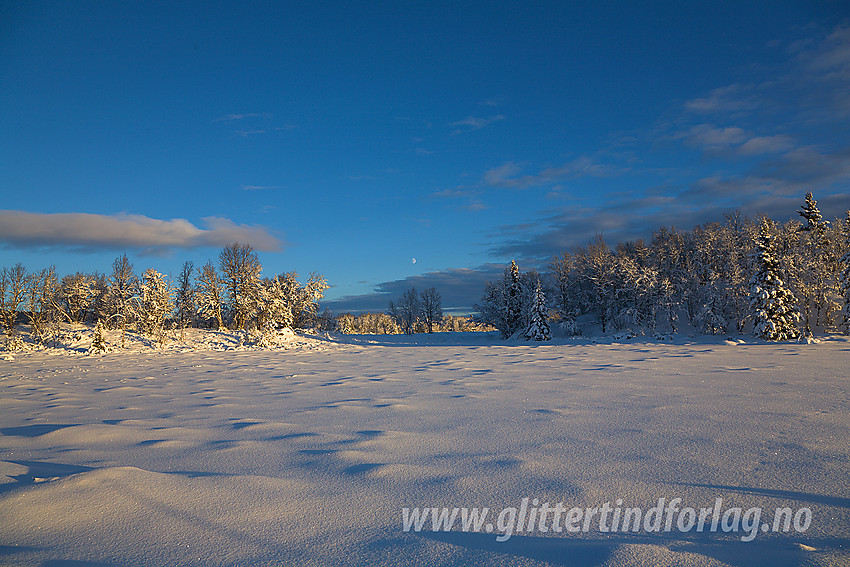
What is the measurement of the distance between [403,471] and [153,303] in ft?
87.1

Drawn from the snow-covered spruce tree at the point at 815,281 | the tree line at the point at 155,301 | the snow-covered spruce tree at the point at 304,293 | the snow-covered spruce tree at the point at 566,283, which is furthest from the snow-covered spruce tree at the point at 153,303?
the snow-covered spruce tree at the point at 815,281

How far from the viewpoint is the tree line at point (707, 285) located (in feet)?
78.8

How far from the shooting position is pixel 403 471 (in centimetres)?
299

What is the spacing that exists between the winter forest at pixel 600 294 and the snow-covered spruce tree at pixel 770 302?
67mm

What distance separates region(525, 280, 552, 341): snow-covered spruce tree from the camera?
1379 inches

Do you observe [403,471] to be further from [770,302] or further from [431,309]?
[431,309]

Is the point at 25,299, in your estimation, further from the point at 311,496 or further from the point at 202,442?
the point at 311,496

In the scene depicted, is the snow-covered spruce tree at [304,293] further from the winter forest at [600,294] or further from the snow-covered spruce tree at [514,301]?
the snow-covered spruce tree at [514,301]

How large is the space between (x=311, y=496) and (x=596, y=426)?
10.2 feet

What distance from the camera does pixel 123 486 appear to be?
2.58 m

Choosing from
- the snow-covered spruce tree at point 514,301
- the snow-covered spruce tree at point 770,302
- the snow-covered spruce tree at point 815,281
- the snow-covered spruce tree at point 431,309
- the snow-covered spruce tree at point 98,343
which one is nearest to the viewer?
the snow-covered spruce tree at point 98,343

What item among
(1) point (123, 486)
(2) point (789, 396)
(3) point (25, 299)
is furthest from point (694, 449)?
(3) point (25, 299)

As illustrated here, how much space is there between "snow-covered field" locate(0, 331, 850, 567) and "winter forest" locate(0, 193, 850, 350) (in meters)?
20.7

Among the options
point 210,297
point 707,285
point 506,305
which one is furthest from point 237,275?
point 707,285
